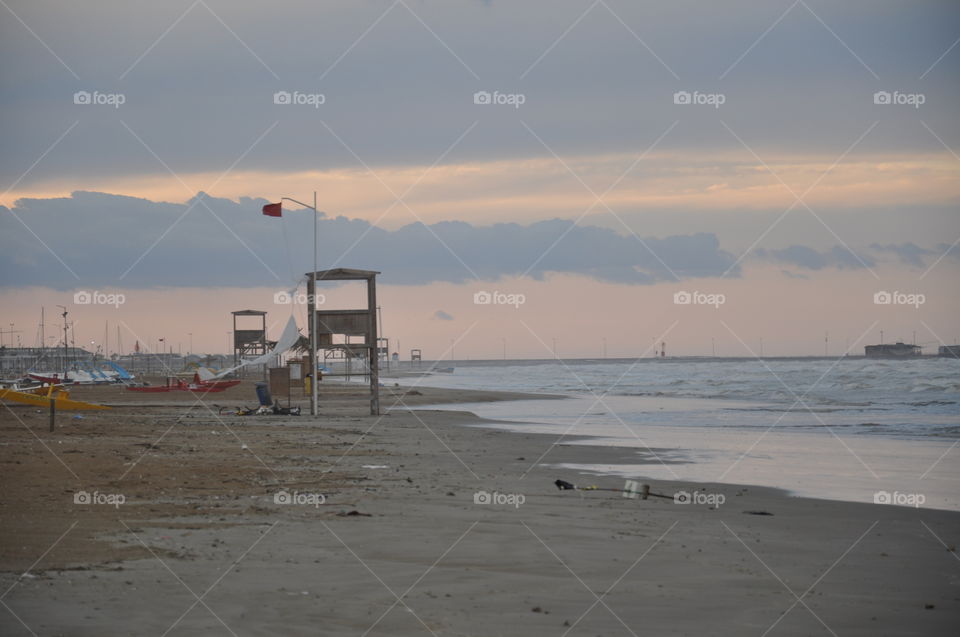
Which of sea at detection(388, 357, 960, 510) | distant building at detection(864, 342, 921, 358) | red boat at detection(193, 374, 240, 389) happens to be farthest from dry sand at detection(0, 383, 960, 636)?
distant building at detection(864, 342, 921, 358)

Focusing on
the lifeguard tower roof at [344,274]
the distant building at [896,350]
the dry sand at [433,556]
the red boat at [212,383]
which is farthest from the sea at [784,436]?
the distant building at [896,350]

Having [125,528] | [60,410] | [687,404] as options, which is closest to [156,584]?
[125,528]

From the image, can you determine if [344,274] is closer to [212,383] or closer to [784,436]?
[784,436]

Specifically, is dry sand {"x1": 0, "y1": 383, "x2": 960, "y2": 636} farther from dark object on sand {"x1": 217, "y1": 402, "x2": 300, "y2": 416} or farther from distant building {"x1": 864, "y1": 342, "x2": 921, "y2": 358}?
distant building {"x1": 864, "y1": 342, "x2": 921, "y2": 358}

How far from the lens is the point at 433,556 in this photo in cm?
962

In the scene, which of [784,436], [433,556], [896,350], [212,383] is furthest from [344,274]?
[896,350]

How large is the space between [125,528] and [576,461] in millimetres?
11820

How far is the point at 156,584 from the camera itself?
799cm

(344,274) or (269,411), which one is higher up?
(344,274)

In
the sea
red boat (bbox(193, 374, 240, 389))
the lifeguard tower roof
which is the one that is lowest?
the sea

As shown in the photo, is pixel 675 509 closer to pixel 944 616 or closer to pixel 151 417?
pixel 944 616

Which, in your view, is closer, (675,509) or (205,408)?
(675,509)

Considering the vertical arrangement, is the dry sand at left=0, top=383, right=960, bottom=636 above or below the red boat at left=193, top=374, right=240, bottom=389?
below

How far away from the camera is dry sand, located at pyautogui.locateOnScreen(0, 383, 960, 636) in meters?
7.43
